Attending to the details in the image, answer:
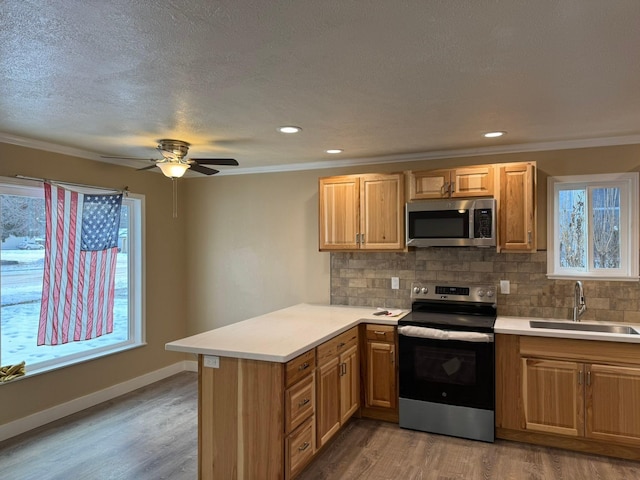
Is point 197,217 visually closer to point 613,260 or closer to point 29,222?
point 29,222

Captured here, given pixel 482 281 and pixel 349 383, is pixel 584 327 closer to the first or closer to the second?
pixel 482 281

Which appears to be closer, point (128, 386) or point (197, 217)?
point (128, 386)

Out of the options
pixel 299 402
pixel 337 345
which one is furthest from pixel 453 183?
pixel 299 402

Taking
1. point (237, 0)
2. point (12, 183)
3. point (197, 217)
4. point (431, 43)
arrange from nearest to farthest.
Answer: point (237, 0)
point (431, 43)
point (12, 183)
point (197, 217)

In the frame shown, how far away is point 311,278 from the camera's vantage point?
4719mm

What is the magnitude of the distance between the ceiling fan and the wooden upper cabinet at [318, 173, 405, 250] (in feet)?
3.58

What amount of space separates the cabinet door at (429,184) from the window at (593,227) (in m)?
0.88

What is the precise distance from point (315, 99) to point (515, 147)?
2.14m

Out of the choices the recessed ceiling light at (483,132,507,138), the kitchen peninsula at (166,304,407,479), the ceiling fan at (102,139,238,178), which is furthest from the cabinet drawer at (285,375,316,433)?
the recessed ceiling light at (483,132,507,138)

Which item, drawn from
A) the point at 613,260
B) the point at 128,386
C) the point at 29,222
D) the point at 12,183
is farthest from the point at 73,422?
the point at 613,260

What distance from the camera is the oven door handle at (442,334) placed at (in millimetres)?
3397

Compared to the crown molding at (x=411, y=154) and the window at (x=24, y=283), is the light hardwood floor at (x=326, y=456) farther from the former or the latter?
the crown molding at (x=411, y=154)

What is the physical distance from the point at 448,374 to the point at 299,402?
1358 millimetres

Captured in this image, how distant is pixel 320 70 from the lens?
2.12 meters
